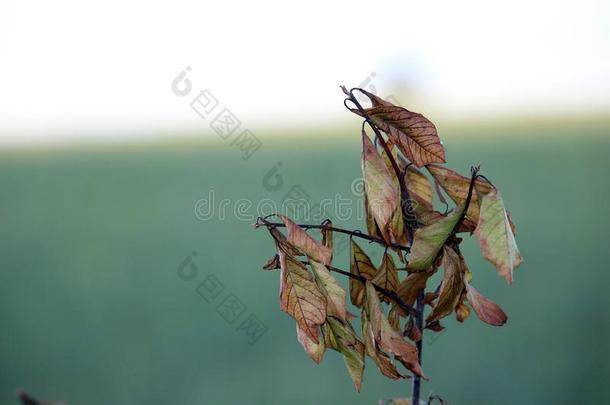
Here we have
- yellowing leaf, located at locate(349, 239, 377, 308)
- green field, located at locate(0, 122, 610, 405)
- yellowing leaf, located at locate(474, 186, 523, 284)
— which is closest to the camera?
yellowing leaf, located at locate(474, 186, 523, 284)

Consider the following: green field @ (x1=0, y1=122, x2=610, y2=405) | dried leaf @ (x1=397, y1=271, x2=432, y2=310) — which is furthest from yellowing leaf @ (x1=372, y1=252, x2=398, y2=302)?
green field @ (x1=0, y1=122, x2=610, y2=405)

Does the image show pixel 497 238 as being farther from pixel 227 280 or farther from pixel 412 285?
pixel 227 280

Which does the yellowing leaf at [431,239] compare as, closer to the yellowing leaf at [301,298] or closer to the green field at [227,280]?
the yellowing leaf at [301,298]

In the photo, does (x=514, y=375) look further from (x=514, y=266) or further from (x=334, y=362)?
(x=514, y=266)

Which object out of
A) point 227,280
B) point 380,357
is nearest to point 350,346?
point 380,357

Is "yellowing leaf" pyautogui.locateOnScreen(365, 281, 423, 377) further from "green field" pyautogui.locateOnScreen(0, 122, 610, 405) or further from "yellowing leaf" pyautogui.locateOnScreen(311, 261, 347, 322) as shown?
"green field" pyautogui.locateOnScreen(0, 122, 610, 405)

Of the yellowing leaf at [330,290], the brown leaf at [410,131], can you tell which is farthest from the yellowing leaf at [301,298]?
the brown leaf at [410,131]

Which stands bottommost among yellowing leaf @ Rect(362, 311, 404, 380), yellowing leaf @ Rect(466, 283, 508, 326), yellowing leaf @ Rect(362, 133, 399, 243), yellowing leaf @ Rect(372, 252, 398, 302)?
yellowing leaf @ Rect(466, 283, 508, 326)

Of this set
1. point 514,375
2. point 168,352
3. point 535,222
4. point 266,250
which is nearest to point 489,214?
point 514,375
